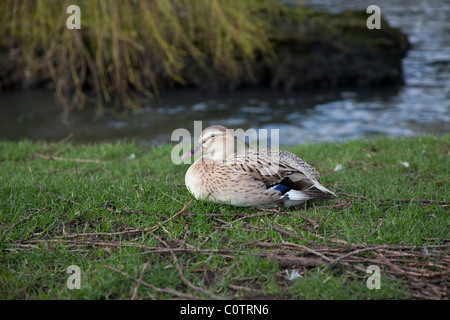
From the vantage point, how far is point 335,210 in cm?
430

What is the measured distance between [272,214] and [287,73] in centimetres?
908

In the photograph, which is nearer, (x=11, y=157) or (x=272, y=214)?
(x=272, y=214)

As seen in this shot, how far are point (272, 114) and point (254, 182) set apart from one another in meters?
7.16

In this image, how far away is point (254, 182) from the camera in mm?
4168

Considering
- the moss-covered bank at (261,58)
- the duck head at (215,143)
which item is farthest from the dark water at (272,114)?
the duck head at (215,143)

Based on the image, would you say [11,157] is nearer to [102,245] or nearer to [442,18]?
[102,245]

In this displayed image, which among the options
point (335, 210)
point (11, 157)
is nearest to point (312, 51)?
point (11, 157)

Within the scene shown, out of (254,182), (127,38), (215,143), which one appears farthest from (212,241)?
(127,38)

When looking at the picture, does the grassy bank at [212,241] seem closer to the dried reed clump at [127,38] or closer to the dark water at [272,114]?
the dried reed clump at [127,38]

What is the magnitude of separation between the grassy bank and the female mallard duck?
12 centimetres

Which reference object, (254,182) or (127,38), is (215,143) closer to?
(254,182)

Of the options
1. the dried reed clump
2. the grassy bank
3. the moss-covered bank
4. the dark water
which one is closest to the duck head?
the grassy bank

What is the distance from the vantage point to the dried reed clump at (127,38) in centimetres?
842

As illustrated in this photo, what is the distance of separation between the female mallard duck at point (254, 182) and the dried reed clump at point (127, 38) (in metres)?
4.44
